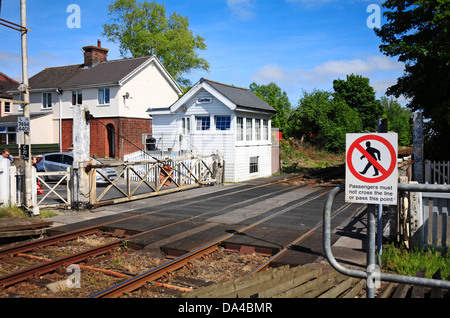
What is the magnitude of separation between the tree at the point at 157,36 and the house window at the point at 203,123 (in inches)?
1064

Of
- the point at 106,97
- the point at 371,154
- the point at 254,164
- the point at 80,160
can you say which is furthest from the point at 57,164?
the point at 371,154

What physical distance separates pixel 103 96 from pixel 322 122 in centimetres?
2405

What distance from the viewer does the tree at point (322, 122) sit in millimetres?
44594

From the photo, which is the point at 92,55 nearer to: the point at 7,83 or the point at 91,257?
the point at 7,83

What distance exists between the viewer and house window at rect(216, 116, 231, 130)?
2314 cm

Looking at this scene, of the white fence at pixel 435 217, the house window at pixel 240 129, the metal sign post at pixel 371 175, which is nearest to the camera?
the metal sign post at pixel 371 175

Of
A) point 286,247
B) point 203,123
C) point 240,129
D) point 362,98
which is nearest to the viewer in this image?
point 286,247

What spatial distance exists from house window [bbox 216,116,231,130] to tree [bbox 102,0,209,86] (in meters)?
28.0

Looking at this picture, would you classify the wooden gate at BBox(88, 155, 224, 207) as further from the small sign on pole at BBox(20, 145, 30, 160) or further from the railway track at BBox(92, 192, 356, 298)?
the railway track at BBox(92, 192, 356, 298)

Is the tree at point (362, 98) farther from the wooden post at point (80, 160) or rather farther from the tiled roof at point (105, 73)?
the wooden post at point (80, 160)

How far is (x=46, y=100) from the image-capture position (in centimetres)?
3784

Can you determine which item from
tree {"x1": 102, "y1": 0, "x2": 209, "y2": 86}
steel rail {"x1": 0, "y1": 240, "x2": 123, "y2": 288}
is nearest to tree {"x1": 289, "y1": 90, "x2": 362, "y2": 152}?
tree {"x1": 102, "y1": 0, "x2": 209, "y2": 86}

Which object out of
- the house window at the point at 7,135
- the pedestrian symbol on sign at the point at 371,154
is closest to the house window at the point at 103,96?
the house window at the point at 7,135
